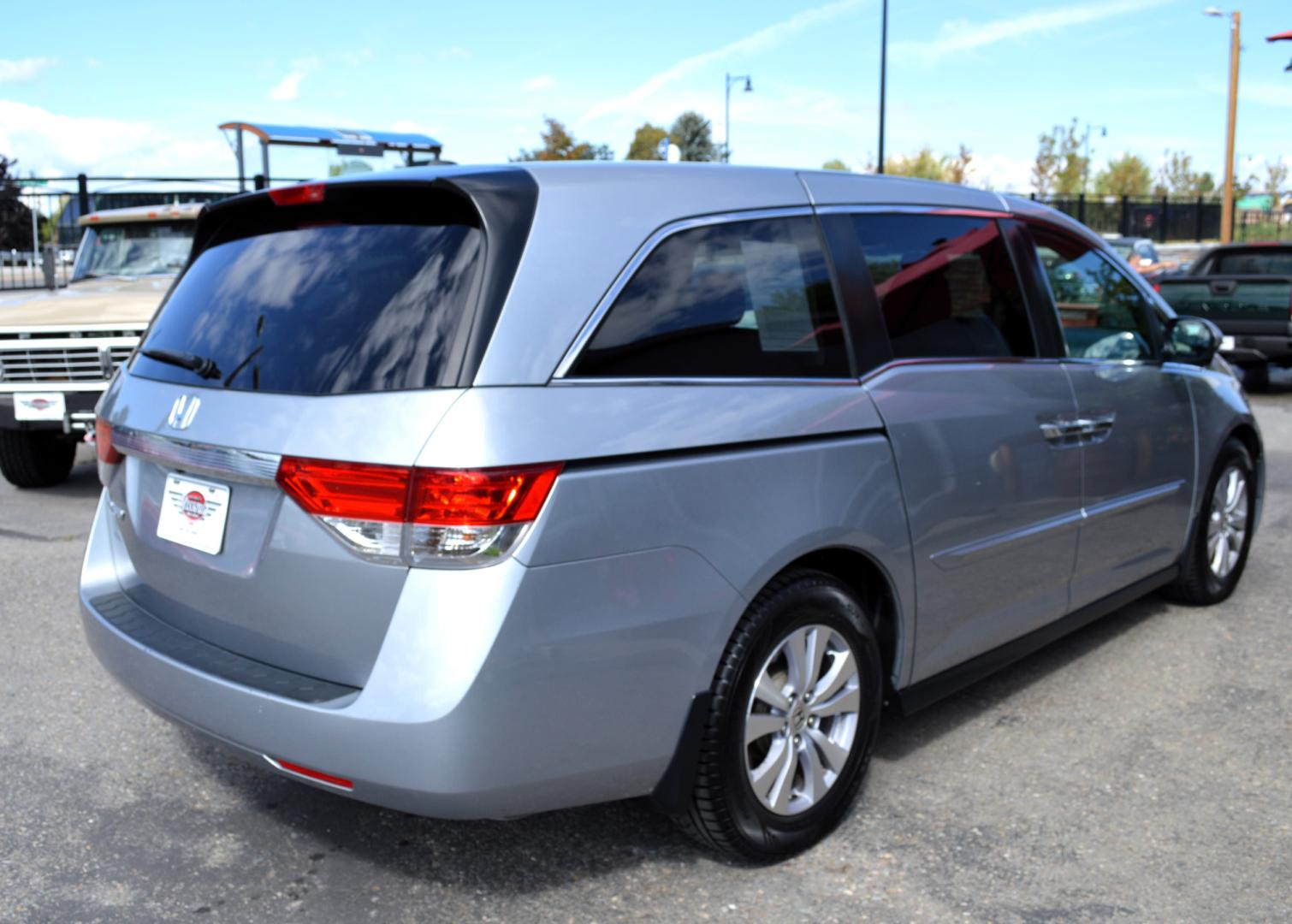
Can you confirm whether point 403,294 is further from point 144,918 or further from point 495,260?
point 144,918

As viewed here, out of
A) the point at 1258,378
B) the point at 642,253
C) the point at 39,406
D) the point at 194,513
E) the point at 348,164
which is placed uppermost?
the point at 348,164

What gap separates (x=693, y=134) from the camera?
55031 mm

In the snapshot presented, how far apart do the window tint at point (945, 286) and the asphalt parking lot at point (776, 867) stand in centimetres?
126

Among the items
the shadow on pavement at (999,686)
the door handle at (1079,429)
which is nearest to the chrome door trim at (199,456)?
the shadow on pavement at (999,686)

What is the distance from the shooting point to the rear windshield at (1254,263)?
13.7m

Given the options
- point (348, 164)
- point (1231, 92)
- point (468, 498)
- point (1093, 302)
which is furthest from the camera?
point (1231, 92)

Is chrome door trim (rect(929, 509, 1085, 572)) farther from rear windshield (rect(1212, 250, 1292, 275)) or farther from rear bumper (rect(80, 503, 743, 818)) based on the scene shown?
rear windshield (rect(1212, 250, 1292, 275))

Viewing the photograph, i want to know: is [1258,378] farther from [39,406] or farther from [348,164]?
[39,406]

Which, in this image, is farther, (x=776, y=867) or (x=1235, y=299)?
(x=1235, y=299)

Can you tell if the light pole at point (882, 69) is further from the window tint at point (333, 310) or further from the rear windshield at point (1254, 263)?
the window tint at point (333, 310)

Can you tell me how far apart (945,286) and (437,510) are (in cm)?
193

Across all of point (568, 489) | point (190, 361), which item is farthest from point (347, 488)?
point (190, 361)

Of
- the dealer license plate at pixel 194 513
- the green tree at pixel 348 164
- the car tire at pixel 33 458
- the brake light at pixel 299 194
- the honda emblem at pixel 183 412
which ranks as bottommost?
the car tire at pixel 33 458

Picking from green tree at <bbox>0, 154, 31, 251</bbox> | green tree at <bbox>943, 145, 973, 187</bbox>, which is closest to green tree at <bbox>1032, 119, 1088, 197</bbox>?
green tree at <bbox>943, 145, 973, 187</bbox>
